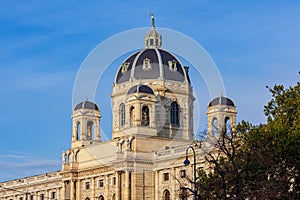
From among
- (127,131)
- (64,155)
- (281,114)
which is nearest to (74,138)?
(64,155)

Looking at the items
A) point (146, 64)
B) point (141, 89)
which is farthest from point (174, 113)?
point (141, 89)

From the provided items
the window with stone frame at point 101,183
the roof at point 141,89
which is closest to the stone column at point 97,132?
the window with stone frame at point 101,183

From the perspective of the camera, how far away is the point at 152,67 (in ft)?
388

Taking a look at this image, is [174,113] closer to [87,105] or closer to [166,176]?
[87,105]

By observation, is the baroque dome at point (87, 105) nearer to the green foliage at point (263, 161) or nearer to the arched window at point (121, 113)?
the arched window at point (121, 113)

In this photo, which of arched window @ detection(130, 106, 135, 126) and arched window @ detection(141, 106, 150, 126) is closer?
arched window @ detection(141, 106, 150, 126)

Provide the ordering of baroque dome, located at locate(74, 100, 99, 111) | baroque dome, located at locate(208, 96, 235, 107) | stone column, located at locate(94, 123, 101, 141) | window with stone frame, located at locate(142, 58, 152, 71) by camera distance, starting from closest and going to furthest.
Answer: baroque dome, located at locate(208, 96, 235, 107)
window with stone frame, located at locate(142, 58, 152, 71)
stone column, located at locate(94, 123, 101, 141)
baroque dome, located at locate(74, 100, 99, 111)

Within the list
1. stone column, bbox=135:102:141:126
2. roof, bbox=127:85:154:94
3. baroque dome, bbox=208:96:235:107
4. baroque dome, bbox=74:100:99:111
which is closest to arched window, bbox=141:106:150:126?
stone column, bbox=135:102:141:126

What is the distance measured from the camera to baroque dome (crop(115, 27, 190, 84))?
386 ft

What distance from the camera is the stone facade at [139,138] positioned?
105500 millimetres

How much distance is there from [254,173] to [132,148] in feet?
154

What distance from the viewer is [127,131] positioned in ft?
358

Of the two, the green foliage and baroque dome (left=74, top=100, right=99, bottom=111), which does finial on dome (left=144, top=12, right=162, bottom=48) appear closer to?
baroque dome (left=74, top=100, right=99, bottom=111)

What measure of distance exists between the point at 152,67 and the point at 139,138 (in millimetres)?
15625
